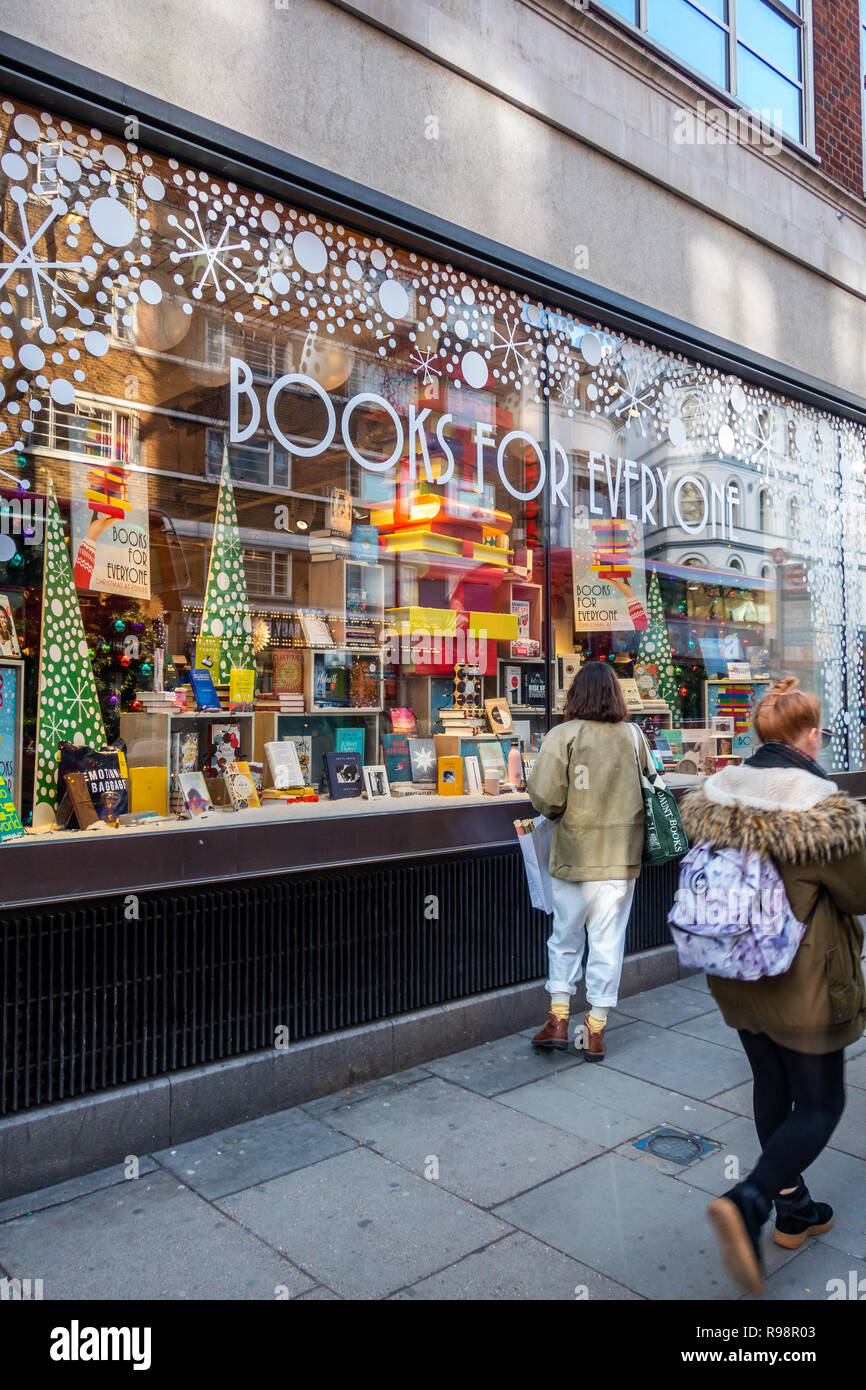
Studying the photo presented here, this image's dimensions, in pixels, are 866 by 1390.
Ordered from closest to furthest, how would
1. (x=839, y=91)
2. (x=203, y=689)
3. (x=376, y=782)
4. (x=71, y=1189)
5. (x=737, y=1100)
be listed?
(x=71, y=1189) < (x=737, y=1100) < (x=203, y=689) < (x=376, y=782) < (x=839, y=91)

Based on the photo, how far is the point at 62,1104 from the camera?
3992mm

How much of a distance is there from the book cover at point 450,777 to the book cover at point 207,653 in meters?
1.61

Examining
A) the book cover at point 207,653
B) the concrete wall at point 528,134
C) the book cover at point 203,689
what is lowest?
the book cover at point 203,689

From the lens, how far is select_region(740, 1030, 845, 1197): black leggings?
3.09m

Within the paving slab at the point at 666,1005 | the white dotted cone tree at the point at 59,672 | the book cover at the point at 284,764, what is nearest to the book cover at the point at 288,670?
the book cover at the point at 284,764

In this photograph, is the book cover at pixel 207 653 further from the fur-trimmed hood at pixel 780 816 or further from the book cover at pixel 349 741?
the fur-trimmed hood at pixel 780 816

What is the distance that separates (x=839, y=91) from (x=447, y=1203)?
10.6 m

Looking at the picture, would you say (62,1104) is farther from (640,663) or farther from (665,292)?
(665,292)

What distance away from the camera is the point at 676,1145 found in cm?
426

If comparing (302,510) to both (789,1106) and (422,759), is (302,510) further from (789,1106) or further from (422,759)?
(789,1106)

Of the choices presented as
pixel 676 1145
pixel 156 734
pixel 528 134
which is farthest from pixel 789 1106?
pixel 528 134

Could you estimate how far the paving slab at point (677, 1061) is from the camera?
4977 millimetres

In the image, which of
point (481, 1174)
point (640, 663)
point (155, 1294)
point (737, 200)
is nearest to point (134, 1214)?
point (155, 1294)
